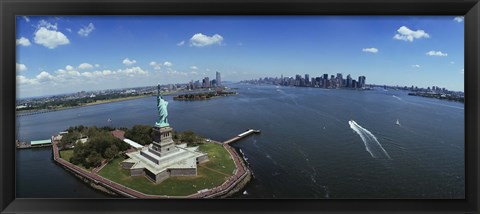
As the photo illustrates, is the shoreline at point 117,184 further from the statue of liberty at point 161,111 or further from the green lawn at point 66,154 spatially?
the statue of liberty at point 161,111

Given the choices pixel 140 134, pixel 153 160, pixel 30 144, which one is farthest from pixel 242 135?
pixel 30 144

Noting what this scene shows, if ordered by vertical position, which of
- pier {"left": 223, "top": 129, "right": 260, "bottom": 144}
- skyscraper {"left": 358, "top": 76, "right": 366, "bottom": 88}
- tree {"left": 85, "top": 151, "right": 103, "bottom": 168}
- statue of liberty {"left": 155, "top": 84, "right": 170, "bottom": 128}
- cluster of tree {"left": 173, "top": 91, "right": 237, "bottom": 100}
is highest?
skyscraper {"left": 358, "top": 76, "right": 366, "bottom": 88}

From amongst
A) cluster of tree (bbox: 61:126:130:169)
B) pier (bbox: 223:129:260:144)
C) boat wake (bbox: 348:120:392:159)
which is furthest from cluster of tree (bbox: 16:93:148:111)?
boat wake (bbox: 348:120:392:159)

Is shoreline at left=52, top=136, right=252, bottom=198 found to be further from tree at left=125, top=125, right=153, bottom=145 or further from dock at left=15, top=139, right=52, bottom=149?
tree at left=125, top=125, right=153, bottom=145

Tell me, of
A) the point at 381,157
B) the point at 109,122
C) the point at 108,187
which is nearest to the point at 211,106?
the point at 109,122

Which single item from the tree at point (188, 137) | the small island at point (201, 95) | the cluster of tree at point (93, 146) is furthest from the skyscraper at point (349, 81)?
the cluster of tree at point (93, 146)

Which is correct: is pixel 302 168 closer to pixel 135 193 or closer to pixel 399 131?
pixel 399 131

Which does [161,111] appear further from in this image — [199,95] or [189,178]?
[189,178]
